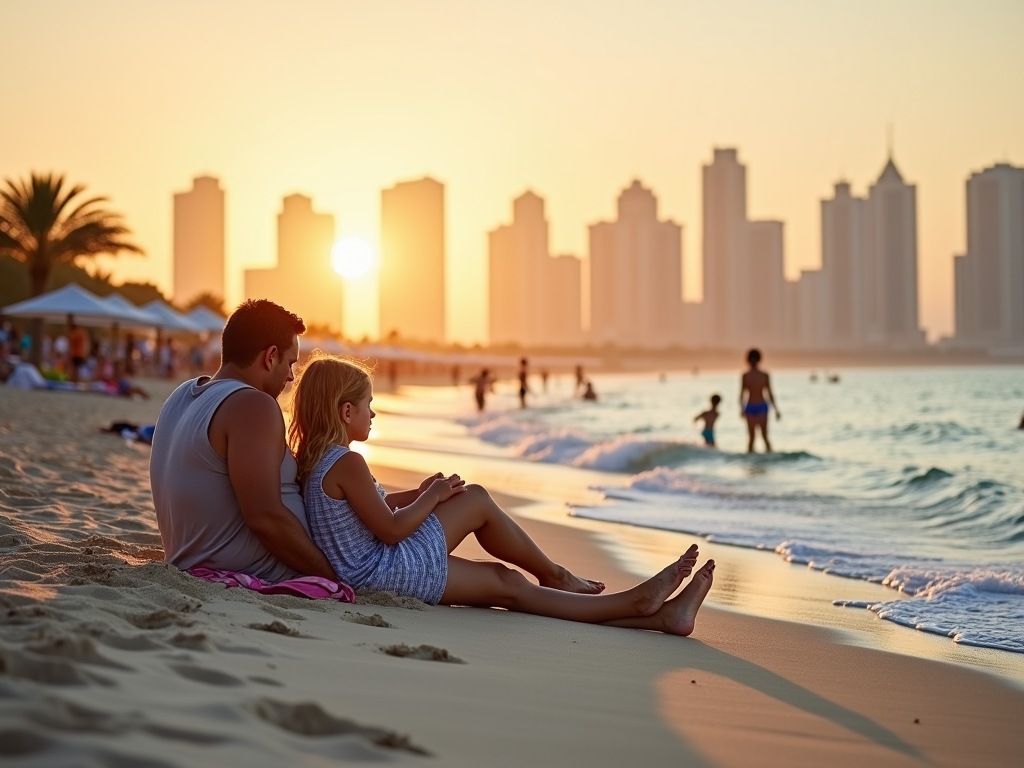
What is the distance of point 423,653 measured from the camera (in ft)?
9.66

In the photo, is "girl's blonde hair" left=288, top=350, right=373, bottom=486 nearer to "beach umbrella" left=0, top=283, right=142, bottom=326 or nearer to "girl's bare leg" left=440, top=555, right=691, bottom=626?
"girl's bare leg" left=440, top=555, right=691, bottom=626

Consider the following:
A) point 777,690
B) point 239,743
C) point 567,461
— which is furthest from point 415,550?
point 567,461

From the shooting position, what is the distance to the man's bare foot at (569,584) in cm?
419

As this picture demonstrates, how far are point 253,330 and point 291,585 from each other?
3.06 feet

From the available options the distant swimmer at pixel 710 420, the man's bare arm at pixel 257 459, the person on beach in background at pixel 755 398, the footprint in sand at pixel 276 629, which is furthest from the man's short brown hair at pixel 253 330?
the distant swimmer at pixel 710 420

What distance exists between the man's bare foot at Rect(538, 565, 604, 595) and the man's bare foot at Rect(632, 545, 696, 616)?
1.10 ft

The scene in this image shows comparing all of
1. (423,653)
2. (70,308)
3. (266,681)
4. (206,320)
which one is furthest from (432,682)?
(206,320)

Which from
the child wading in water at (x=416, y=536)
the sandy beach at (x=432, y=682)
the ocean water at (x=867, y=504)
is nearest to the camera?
the sandy beach at (x=432, y=682)

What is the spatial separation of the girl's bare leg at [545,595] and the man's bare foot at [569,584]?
0.55ft

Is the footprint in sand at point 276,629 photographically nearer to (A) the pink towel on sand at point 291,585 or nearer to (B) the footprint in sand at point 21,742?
(A) the pink towel on sand at point 291,585

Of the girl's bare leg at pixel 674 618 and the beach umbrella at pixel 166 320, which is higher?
the beach umbrella at pixel 166 320

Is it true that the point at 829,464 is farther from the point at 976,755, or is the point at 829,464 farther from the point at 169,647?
the point at 169,647

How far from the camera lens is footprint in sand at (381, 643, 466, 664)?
2922 mm

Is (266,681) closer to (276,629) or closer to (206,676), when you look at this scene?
(206,676)
